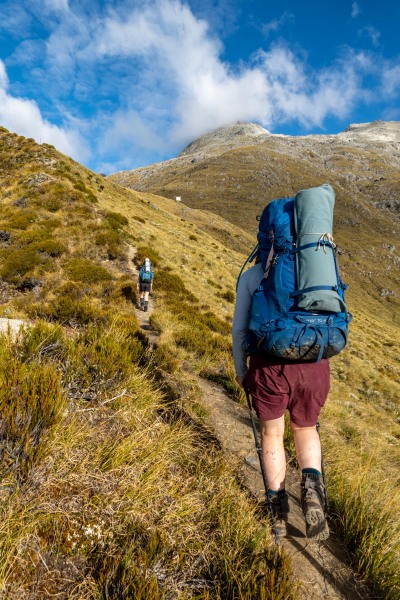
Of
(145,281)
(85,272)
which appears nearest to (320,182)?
(85,272)

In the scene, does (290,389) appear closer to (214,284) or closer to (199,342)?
(199,342)

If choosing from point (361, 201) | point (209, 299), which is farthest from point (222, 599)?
point (361, 201)

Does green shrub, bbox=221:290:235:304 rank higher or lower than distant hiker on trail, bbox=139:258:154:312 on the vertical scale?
higher

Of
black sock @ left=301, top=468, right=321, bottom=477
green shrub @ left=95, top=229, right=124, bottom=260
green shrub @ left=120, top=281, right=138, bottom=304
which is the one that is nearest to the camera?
black sock @ left=301, top=468, right=321, bottom=477

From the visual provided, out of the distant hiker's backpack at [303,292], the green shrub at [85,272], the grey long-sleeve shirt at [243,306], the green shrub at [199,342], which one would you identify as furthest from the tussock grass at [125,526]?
the green shrub at [85,272]

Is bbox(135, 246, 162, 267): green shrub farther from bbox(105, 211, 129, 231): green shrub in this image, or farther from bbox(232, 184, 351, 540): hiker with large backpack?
bbox(232, 184, 351, 540): hiker with large backpack

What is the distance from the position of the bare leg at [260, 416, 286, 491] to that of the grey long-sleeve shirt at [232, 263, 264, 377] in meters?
0.59

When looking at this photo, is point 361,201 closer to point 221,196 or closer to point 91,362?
point 221,196

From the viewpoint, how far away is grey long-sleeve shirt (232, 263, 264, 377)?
2.92 meters

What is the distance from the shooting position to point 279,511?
111 inches

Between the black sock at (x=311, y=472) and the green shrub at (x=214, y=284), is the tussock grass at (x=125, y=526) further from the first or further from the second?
the green shrub at (x=214, y=284)

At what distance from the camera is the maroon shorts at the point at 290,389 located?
2703 millimetres

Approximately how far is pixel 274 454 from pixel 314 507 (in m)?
0.45

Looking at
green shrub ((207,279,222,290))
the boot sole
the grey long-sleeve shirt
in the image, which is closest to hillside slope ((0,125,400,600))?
the boot sole
